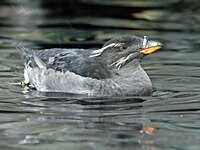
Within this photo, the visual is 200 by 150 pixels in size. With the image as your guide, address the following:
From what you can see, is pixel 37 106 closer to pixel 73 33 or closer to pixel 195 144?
pixel 195 144

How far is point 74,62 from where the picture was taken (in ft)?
39.7

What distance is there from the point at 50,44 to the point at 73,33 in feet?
4.90

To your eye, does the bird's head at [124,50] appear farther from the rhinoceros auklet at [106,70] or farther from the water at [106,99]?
the water at [106,99]

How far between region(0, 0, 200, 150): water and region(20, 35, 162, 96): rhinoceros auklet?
0.24m

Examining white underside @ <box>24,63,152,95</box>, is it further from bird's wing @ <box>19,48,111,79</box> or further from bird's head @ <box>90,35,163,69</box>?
bird's head @ <box>90,35,163,69</box>

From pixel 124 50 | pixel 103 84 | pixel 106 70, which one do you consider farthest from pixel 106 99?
pixel 124 50

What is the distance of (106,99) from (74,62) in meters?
0.98

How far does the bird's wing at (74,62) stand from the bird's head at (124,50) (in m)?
0.13

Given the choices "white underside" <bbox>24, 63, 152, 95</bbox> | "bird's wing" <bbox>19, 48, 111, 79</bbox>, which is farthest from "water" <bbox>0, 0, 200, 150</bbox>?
"bird's wing" <bbox>19, 48, 111, 79</bbox>

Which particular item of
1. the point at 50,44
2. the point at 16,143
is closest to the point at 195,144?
the point at 16,143

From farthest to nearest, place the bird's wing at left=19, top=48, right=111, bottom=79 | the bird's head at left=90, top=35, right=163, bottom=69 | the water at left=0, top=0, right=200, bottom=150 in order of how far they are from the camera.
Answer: the bird's wing at left=19, top=48, right=111, bottom=79 < the bird's head at left=90, top=35, right=163, bottom=69 < the water at left=0, top=0, right=200, bottom=150

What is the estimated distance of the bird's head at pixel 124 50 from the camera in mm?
11758

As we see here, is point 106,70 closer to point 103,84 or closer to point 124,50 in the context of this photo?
point 103,84

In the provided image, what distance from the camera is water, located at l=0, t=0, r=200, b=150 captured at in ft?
30.3
